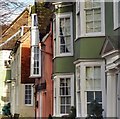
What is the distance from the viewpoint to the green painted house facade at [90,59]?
17969 millimetres

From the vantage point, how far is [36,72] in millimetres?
36531

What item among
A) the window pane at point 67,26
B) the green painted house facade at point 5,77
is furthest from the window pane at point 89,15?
the green painted house facade at point 5,77

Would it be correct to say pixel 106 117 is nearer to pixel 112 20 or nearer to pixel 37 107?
pixel 112 20

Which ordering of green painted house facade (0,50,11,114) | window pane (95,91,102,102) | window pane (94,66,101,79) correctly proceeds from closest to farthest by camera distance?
window pane (95,91,102,102) → window pane (94,66,101,79) → green painted house facade (0,50,11,114)

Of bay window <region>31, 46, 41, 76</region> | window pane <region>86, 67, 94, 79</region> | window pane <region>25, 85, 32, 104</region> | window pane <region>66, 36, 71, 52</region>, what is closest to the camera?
window pane <region>86, 67, 94, 79</region>

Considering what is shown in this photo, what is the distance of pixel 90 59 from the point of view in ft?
64.5

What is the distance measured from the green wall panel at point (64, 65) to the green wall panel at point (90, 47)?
3.00 metres

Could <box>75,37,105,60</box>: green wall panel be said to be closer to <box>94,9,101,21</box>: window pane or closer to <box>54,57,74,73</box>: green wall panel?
<box>94,9,101,21</box>: window pane

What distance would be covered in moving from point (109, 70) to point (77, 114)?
3322mm

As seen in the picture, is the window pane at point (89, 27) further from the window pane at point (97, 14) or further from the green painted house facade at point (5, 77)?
the green painted house facade at point (5, 77)

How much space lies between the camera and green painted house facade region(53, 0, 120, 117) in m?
18.0

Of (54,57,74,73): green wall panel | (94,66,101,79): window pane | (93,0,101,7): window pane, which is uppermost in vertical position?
(93,0,101,7): window pane

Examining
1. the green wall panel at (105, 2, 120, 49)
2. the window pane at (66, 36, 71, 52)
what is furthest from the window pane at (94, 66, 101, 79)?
the window pane at (66, 36, 71, 52)

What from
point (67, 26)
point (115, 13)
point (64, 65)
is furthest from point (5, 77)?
point (115, 13)
